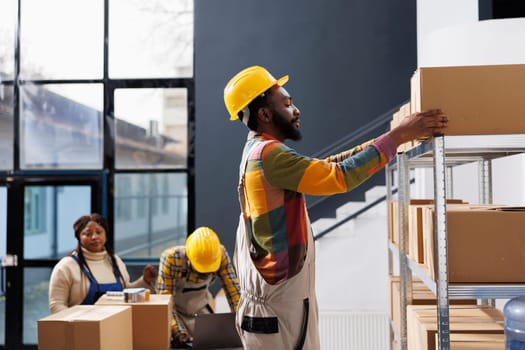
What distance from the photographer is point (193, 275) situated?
429 cm

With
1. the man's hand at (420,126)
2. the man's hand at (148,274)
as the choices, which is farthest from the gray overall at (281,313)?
the man's hand at (148,274)

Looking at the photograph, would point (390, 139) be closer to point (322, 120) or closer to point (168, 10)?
point (322, 120)

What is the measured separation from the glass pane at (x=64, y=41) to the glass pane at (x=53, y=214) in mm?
1178

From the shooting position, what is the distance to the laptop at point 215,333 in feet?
11.0

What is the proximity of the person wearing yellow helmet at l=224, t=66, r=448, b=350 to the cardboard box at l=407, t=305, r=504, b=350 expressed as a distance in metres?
0.42

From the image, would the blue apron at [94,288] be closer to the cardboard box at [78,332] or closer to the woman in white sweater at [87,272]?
the woman in white sweater at [87,272]

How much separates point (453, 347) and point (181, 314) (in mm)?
2561

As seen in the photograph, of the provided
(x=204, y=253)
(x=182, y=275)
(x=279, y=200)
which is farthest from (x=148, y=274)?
(x=279, y=200)

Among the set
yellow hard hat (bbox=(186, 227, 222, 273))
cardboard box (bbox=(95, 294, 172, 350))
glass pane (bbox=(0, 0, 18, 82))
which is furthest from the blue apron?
glass pane (bbox=(0, 0, 18, 82))

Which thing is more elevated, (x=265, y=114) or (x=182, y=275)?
(x=265, y=114)

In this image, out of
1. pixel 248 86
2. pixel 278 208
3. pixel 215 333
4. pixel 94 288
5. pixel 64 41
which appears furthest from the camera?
pixel 64 41

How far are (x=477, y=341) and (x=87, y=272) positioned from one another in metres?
3.06

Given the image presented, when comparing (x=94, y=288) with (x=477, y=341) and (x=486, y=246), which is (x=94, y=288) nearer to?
(x=477, y=341)

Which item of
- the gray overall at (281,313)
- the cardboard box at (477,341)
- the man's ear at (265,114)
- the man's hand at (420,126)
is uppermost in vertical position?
the man's ear at (265,114)
